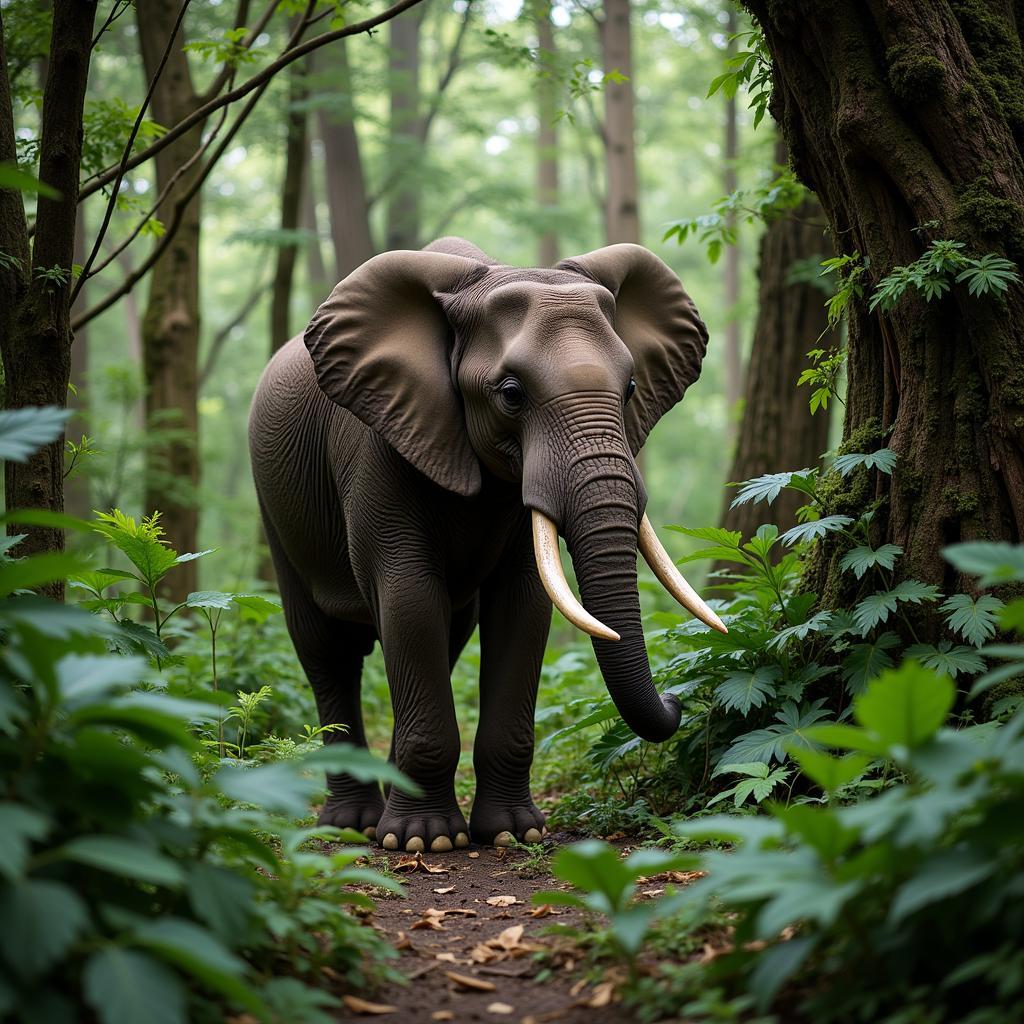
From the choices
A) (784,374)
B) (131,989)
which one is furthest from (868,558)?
(784,374)

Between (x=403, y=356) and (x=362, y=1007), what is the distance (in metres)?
3.42

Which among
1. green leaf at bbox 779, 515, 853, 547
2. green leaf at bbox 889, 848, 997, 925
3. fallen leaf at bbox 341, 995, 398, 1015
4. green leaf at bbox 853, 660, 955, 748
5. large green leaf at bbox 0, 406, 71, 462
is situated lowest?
fallen leaf at bbox 341, 995, 398, 1015

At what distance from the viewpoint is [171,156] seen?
1085 cm

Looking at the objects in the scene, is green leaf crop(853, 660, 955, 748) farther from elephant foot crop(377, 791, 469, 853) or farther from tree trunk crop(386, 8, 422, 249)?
tree trunk crop(386, 8, 422, 249)

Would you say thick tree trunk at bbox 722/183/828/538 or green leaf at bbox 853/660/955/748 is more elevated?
thick tree trunk at bbox 722/183/828/538

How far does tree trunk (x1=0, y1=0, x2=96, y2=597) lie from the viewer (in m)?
4.89

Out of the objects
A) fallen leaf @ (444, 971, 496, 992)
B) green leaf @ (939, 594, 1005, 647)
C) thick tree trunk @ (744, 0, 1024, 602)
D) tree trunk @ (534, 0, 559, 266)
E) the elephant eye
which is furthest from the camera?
tree trunk @ (534, 0, 559, 266)

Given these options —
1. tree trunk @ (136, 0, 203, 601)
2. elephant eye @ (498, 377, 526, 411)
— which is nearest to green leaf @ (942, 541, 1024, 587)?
elephant eye @ (498, 377, 526, 411)

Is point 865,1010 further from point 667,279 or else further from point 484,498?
point 667,279

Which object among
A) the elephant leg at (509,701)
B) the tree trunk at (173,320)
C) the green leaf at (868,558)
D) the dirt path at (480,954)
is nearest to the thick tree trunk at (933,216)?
the green leaf at (868,558)

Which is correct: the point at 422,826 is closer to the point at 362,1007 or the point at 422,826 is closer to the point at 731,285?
the point at 362,1007

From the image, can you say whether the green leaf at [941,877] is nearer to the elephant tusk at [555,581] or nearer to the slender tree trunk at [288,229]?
the elephant tusk at [555,581]

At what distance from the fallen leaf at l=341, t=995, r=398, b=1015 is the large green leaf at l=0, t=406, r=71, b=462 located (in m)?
1.66

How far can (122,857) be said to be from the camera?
243cm
